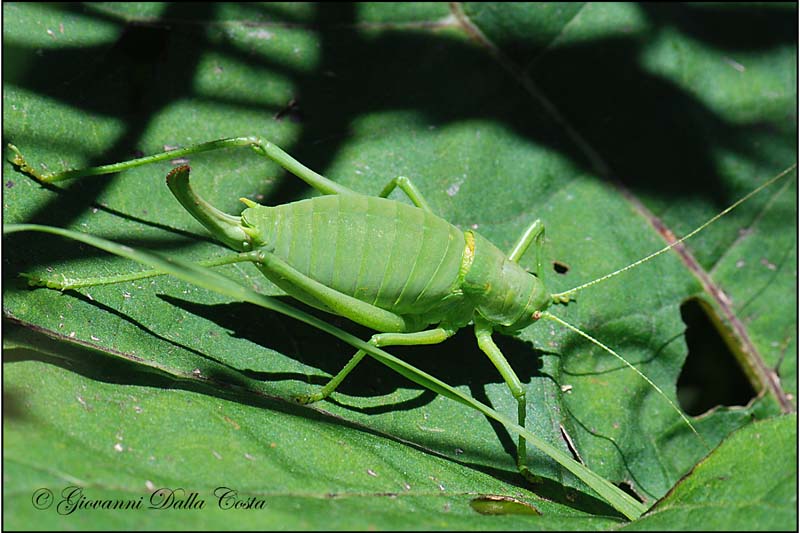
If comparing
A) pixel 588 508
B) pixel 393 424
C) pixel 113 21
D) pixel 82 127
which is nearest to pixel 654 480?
pixel 588 508

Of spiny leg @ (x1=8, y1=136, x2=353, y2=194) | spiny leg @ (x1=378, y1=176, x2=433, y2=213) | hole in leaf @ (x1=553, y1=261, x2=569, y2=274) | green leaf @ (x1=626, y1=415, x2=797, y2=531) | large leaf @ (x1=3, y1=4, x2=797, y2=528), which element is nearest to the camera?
green leaf @ (x1=626, y1=415, x2=797, y2=531)

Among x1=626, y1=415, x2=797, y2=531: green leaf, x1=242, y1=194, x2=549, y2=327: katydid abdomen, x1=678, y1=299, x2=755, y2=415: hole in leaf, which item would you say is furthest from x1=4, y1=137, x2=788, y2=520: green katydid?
x1=678, y1=299, x2=755, y2=415: hole in leaf

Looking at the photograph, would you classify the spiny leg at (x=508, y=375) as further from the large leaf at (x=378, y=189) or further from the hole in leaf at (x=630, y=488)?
the hole in leaf at (x=630, y=488)

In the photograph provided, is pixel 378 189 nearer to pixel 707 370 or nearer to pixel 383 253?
pixel 383 253

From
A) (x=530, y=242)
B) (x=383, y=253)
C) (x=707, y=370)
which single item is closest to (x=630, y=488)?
(x=707, y=370)

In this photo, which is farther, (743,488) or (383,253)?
(383,253)

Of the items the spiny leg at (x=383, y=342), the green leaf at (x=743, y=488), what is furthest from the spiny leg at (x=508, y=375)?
the green leaf at (x=743, y=488)

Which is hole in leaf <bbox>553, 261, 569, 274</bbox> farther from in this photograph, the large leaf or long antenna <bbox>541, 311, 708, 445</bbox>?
long antenna <bbox>541, 311, 708, 445</bbox>
